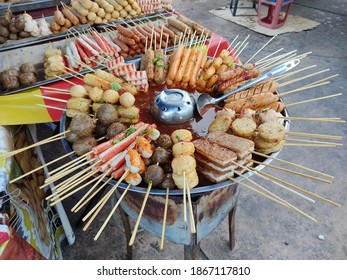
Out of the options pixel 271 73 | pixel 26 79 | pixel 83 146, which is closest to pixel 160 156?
pixel 83 146

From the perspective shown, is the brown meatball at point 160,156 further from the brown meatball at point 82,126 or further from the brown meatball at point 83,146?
the brown meatball at point 82,126

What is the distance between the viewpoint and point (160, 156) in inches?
89.3

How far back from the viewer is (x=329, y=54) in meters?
8.02

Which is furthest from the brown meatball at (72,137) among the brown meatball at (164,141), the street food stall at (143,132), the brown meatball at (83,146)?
the brown meatball at (164,141)

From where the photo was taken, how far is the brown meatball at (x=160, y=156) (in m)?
2.27

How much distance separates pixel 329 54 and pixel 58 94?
7.51 metres

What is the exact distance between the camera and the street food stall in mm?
2107

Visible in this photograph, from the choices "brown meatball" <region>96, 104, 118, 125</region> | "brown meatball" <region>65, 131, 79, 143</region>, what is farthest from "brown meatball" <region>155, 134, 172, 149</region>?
"brown meatball" <region>65, 131, 79, 143</region>

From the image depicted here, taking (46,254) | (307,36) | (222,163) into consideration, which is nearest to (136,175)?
(222,163)

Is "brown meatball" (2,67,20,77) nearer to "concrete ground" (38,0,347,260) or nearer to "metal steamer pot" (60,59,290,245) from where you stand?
"metal steamer pot" (60,59,290,245)

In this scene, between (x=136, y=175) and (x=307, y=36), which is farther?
(x=307, y=36)

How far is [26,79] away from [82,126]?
58.8 inches

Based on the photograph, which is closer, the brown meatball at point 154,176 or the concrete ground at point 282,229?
the brown meatball at point 154,176

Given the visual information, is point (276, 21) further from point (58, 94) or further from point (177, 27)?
point (58, 94)
